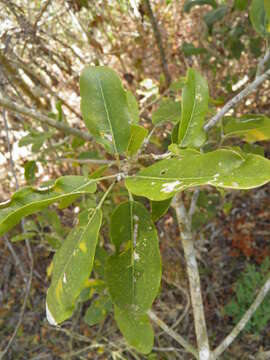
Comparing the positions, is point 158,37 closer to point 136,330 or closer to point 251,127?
point 251,127

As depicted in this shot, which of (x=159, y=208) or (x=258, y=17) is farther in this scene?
(x=258, y=17)

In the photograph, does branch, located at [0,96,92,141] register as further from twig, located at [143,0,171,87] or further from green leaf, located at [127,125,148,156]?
twig, located at [143,0,171,87]

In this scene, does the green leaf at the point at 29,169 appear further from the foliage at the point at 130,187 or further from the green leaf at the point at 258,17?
the green leaf at the point at 258,17

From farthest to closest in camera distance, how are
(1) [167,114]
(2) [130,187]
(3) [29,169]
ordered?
(3) [29,169]
(1) [167,114]
(2) [130,187]

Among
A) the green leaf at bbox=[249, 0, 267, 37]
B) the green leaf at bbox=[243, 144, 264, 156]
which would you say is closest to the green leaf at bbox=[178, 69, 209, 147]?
the green leaf at bbox=[249, 0, 267, 37]

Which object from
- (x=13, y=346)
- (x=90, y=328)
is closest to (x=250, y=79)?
(x=90, y=328)

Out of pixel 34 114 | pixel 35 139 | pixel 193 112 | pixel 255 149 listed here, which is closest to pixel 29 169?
pixel 35 139
